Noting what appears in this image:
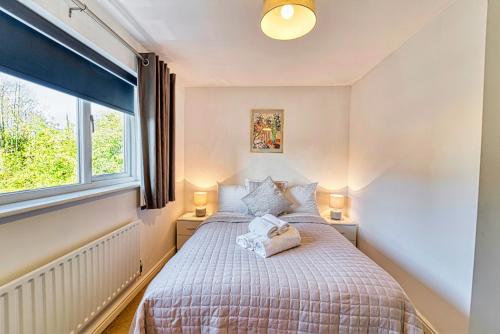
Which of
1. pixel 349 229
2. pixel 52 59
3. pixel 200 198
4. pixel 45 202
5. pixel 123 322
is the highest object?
pixel 52 59

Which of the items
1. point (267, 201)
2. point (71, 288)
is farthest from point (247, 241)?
point (71, 288)

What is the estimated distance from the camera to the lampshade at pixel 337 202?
293 centimetres

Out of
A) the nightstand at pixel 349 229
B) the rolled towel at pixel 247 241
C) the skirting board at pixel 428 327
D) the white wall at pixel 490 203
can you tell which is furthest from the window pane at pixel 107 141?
the skirting board at pixel 428 327

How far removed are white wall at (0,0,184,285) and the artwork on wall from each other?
5.28 ft

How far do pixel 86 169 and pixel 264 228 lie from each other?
1401 millimetres

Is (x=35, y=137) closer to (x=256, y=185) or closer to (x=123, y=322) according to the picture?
(x=123, y=322)

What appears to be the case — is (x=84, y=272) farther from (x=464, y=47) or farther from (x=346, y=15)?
(x=464, y=47)

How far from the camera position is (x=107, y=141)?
1.93 metres

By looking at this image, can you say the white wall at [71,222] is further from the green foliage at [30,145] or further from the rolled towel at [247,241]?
the rolled towel at [247,241]

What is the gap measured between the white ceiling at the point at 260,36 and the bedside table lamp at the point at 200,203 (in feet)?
4.97

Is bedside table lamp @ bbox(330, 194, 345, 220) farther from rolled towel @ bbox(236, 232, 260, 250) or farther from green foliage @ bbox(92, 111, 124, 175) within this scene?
green foliage @ bbox(92, 111, 124, 175)

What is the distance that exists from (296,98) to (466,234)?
7.71 feet

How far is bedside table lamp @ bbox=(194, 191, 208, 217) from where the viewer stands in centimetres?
300

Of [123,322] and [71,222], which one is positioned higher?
[71,222]
